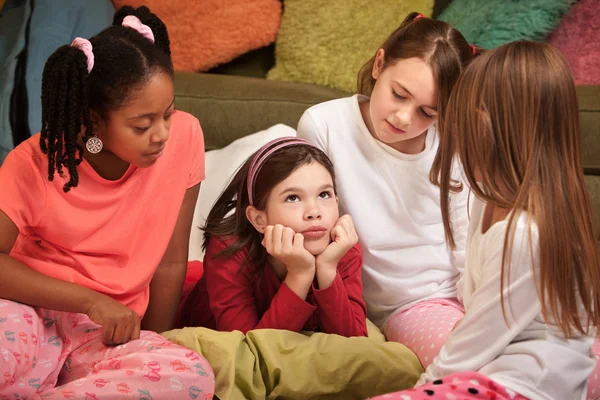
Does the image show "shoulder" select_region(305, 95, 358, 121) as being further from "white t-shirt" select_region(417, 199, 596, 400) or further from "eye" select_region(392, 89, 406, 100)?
"white t-shirt" select_region(417, 199, 596, 400)

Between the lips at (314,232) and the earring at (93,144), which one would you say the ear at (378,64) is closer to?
the lips at (314,232)

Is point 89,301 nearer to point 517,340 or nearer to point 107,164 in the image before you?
point 107,164

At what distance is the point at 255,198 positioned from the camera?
1450 mm

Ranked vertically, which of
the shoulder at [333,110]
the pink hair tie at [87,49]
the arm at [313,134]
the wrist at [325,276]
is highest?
the pink hair tie at [87,49]

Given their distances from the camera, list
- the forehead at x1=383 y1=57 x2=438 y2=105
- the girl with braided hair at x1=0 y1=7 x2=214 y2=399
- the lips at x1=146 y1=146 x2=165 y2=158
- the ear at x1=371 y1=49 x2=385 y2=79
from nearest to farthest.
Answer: the girl with braided hair at x1=0 y1=7 x2=214 y2=399 → the lips at x1=146 y1=146 x2=165 y2=158 → the forehead at x1=383 y1=57 x2=438 y2=105 → the ear at x1=371 y1=49 x2=385 y2=79

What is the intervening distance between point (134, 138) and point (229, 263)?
311 mm

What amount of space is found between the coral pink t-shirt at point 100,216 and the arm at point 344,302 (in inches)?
12.5

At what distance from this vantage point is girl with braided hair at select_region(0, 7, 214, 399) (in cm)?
119

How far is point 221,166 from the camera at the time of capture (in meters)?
1.99

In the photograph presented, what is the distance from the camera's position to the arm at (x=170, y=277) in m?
1.47

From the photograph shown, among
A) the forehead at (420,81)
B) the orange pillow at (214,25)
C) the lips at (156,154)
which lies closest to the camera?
the lips at (156,154)

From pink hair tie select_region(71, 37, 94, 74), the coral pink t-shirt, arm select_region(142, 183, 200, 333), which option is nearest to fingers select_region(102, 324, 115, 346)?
the coral pink t-shirt

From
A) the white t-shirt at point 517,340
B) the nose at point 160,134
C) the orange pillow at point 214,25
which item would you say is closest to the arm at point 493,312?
the white t-shirt at point 517,340

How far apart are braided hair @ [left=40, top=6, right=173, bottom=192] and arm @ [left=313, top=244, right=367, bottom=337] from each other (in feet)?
1.58
